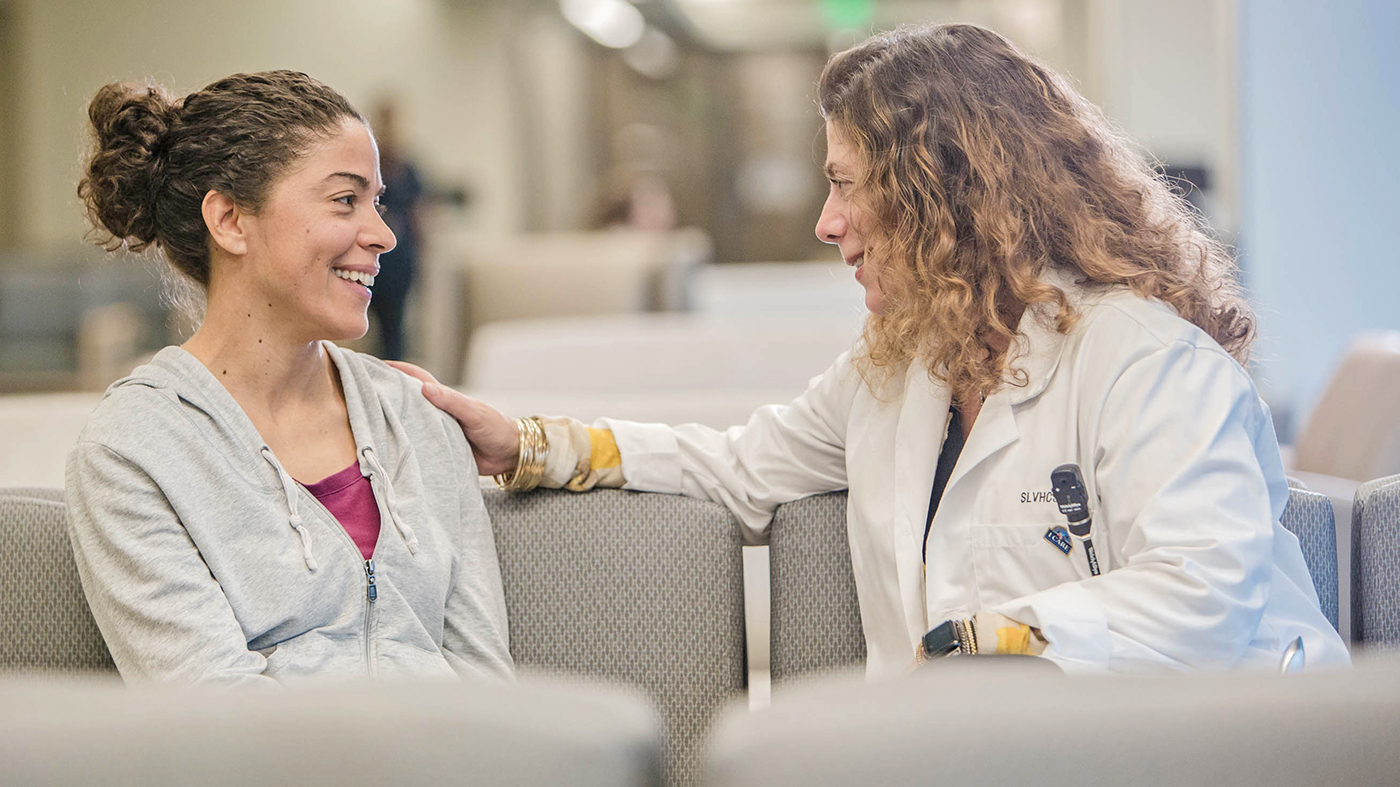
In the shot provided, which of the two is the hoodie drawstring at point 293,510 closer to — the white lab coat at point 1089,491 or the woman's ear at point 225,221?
the woman's ear at point 225,221

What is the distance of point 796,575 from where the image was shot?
1643mm

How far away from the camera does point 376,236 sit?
149 centimetres

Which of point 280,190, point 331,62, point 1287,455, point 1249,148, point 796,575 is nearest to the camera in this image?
point 280,190

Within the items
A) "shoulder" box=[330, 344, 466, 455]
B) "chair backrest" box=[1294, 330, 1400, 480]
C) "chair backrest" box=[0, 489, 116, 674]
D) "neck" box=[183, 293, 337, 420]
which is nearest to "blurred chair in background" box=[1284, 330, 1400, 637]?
"chair backrest" box=[1294, 330, 1400, 480]

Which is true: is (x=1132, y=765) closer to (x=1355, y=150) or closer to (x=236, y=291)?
(x=236, y=291)

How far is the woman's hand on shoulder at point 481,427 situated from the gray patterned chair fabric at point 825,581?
0.40m

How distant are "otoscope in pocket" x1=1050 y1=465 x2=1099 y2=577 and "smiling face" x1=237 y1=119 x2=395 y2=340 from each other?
0.87 m

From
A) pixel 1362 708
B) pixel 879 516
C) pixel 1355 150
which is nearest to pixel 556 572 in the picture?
pixel 879 516

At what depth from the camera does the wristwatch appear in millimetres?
1295

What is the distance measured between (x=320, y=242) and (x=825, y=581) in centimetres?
79

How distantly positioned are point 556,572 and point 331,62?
7.69 m

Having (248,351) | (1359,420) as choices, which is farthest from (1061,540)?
(1359,420)

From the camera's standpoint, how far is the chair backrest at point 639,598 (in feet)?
5.30

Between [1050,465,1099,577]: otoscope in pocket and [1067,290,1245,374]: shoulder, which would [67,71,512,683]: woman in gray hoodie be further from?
[1067,290,1245,374]: shoulder
